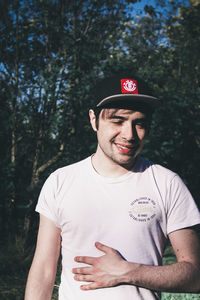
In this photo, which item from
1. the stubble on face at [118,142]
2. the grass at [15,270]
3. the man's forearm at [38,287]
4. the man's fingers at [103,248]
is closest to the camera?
the man's fingers at [103,248]

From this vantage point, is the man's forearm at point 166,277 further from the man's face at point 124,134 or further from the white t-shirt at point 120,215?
the man's face at point 124,134

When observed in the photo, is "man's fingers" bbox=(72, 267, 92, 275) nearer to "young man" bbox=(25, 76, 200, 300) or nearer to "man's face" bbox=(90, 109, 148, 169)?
"young man" bbox=(25, 76, 200, 300)

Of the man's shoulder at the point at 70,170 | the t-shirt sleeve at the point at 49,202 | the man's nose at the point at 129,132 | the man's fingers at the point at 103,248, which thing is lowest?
the man's fingers at the point at 103,248

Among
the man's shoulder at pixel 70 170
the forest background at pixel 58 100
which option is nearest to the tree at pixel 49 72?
the forest background at pixel 58 100

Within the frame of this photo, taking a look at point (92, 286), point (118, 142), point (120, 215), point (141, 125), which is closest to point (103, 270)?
point (92, 286)

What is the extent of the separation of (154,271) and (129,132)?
36.1 inches

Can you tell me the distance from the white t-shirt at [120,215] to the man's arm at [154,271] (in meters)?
0.06

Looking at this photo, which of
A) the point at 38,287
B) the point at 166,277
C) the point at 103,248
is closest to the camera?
the point at 166,277

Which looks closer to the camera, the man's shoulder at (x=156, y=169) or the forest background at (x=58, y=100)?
the man's shoulder at (x=156, y=169)

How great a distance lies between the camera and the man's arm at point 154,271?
1.67 meters

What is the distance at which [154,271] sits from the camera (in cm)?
169

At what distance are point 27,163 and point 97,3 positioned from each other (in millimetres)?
4214

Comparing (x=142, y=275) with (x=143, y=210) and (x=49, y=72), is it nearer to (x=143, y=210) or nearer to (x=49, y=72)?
(x=143, y=210)

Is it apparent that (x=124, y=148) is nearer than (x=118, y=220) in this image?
No
